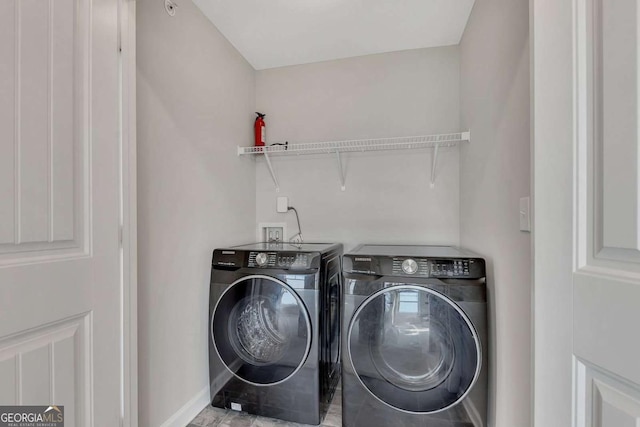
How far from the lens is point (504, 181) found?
125 centimetres

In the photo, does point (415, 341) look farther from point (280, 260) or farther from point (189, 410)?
point (189, 410)

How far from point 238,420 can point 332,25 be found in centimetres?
257

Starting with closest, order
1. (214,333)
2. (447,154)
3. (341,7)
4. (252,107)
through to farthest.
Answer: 1. (214,333)
2. (341,7)
3. (447,154)
4. (252,107)

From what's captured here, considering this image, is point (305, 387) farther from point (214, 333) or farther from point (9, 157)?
point (9, 157)

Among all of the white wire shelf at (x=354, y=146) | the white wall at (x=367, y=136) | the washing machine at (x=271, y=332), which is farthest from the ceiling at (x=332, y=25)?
the washing machine at (x=271, y=332)

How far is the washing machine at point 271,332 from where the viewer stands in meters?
1.51

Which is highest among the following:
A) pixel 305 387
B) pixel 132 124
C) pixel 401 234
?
pixel 132 124

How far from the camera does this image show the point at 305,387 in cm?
152

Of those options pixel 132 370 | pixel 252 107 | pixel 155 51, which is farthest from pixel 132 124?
pixel 252 107

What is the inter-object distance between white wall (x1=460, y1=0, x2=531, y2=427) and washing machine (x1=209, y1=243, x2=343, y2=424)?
34.8 inches

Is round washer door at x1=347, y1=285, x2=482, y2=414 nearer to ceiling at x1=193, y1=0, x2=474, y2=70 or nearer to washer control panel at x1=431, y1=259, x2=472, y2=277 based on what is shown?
washer control panel at x1=431, y1=259, x2=472, y2=277

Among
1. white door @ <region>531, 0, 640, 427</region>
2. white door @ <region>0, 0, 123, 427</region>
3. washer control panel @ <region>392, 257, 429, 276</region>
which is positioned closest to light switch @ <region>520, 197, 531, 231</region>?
white door @ <region>531, 0, 640, 427</region>

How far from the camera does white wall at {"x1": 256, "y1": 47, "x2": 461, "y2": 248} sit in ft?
6.92

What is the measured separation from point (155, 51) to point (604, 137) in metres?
1.80
